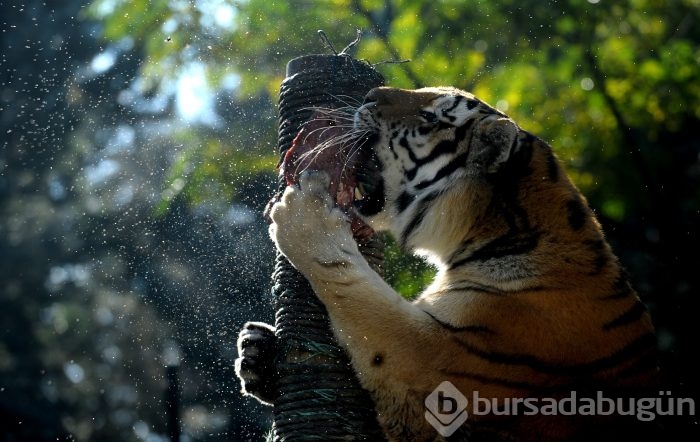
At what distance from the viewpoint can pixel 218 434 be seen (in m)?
9.68

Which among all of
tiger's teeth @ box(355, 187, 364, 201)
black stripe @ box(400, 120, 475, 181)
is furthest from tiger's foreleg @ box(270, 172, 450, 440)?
black stripe @ box(400, 120, 475, 181)

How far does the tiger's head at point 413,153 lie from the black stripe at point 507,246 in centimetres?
22

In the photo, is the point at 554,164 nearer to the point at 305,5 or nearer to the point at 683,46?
the point at 305,5

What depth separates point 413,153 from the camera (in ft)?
9.62

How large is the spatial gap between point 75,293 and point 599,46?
10553 mm

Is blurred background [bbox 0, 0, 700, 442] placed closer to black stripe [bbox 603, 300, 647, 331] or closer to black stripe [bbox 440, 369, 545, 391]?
black stripe [bbox 603, 300, 647, 331]

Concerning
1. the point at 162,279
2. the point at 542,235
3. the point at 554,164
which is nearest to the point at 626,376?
the point at 542,235

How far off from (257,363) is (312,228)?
1.56ft

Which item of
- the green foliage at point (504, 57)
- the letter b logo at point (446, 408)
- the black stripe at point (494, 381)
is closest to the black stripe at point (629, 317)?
the black stripe at point (494, 381)

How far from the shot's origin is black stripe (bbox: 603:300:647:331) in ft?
8.25

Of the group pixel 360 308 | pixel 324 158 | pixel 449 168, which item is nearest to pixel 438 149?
pixel 449 168

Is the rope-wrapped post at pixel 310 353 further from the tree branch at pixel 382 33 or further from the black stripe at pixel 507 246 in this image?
the tree branch at pixel 382 33

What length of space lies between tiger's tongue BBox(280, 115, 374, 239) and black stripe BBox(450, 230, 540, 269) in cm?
41

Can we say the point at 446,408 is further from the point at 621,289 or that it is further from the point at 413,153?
the point at 413,153
